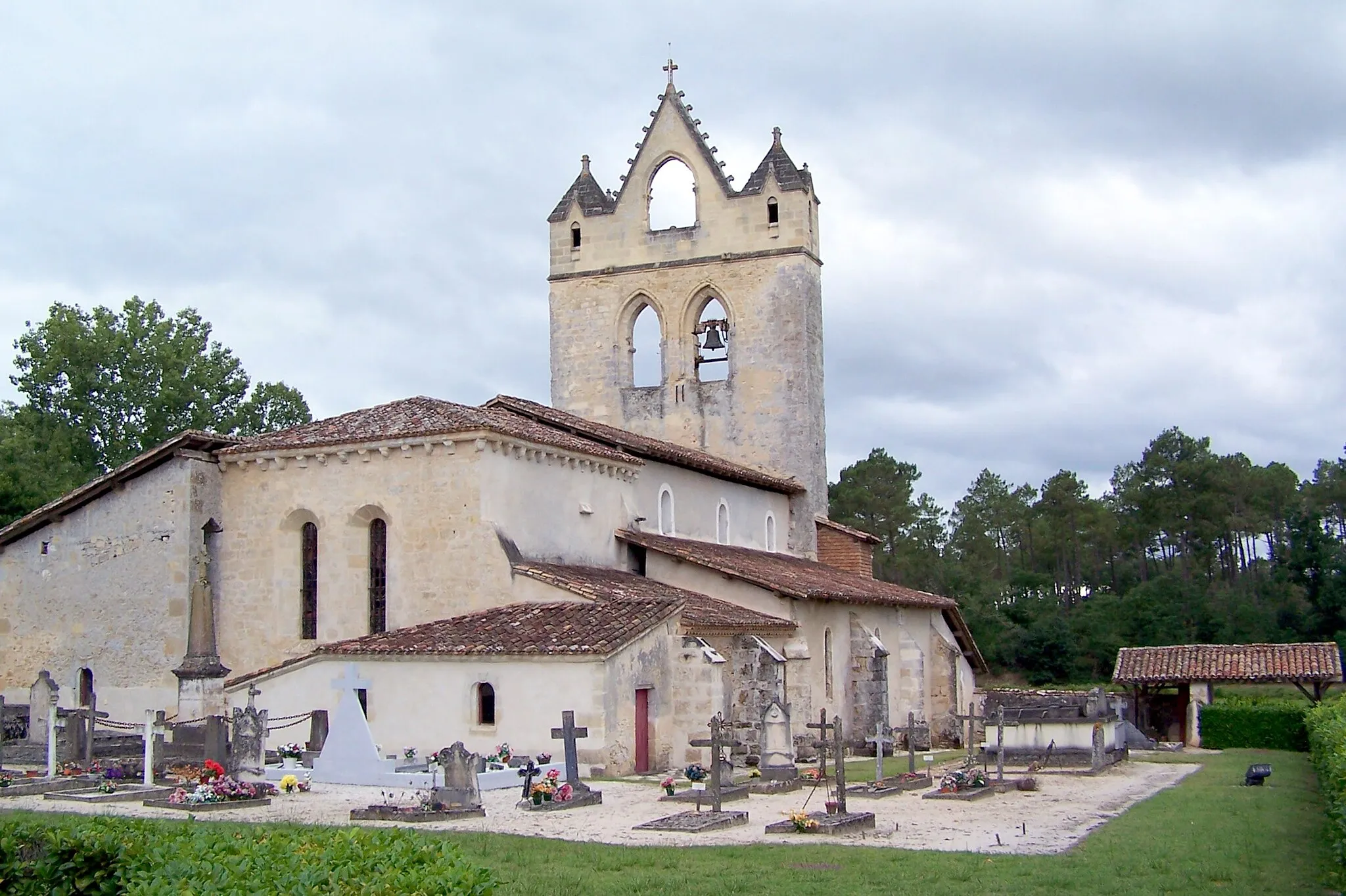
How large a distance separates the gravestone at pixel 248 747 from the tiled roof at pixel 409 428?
7.07 meters

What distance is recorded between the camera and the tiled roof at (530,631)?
21734 mm

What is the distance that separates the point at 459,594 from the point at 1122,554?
68672 mm

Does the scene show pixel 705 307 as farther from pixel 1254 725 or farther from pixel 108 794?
pixel 108 794

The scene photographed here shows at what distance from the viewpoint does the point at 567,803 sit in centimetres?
1822

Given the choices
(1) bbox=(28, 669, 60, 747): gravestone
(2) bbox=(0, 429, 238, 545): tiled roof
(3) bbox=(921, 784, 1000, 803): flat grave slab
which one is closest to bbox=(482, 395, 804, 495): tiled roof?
(2) bbox=(0, 429, 238, 545): tiled roof

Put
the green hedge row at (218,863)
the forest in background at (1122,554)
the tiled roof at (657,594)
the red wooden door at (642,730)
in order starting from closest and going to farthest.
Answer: the green hedge row at (218,863), the red wooden door at (642,730), the tiled roof at (657,594), the forest in background at (1122,554)

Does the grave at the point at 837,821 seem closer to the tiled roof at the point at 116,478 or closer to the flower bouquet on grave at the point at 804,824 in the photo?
the flower bouquet on grave at the point at 804,824

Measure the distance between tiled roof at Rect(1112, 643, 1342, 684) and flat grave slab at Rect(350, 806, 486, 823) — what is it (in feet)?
84.5

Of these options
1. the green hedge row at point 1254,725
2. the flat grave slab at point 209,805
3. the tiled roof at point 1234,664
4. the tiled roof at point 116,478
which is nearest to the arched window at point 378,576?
the tiled roof at point 116,478

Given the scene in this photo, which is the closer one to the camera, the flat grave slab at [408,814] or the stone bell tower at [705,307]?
the flat grave slab at [408,814]

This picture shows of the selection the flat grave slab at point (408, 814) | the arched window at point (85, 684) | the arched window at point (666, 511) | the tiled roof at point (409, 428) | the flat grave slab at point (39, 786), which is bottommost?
the flat grave slab at point (408, 814)

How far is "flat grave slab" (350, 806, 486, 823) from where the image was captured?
16.7 meters

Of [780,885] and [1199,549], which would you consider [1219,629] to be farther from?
[780,885]

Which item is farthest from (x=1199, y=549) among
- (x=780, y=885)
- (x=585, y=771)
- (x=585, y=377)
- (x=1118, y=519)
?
(x=780, y=885)
